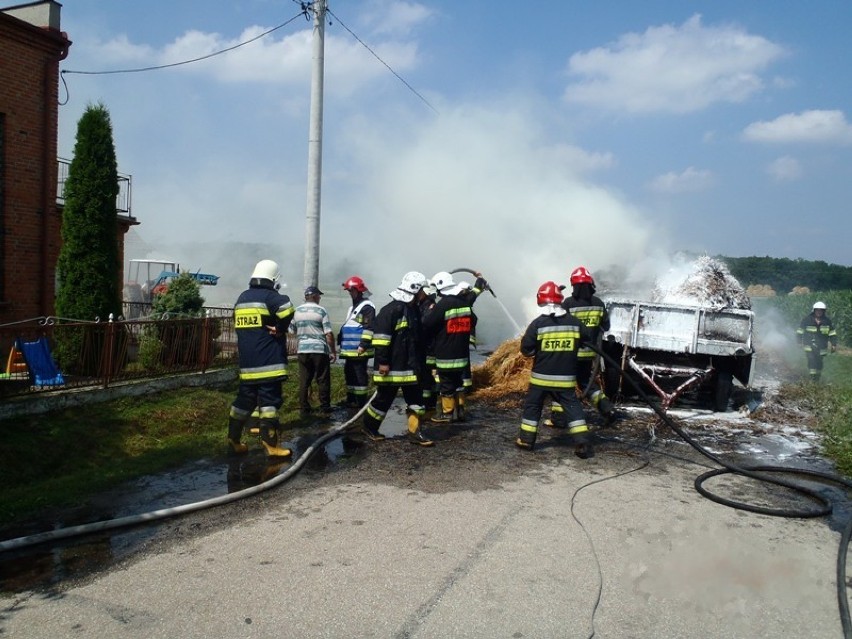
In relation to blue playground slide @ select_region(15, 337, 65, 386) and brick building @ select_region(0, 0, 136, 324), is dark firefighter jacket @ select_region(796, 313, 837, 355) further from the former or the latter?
brick building @ select_region(0, 0, 136, 324)

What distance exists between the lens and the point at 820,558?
171 inches

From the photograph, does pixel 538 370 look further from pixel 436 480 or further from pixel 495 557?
pixel 495 557

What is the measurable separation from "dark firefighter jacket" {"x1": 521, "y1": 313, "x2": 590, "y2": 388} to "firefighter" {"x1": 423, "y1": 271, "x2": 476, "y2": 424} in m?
1.40

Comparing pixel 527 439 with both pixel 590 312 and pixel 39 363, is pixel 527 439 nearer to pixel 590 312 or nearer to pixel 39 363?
pixel 590 312

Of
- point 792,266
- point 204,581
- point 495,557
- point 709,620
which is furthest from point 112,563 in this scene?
point 792,266

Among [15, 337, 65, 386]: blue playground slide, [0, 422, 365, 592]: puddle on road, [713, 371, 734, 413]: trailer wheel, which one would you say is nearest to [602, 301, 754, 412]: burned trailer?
[713, 371, 734, 413]: trailer wheel

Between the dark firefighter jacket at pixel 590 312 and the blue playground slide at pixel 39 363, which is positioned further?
the dark firefighter jacket at pixel 590 312

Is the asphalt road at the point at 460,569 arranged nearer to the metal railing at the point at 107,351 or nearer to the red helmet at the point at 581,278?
the red helmet at the point at 581,278

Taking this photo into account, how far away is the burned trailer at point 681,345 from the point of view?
9375 millimetres

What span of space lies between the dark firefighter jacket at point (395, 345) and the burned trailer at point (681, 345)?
359 centimetres

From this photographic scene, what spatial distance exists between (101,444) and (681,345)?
7.64 meters

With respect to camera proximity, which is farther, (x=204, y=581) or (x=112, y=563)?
(x=112, y=563)

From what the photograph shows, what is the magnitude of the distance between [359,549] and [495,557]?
2.83 feet

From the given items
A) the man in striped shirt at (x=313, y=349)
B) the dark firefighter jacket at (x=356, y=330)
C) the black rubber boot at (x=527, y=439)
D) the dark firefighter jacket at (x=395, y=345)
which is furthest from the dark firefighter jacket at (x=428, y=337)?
the black rubber boot at (x=527, y=439)
